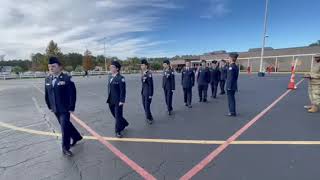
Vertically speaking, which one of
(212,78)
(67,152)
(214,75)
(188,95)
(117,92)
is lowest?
(67,152)

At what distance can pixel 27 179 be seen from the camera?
12.6 feet

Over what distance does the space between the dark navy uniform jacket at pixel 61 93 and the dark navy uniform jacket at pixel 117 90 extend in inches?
43.4

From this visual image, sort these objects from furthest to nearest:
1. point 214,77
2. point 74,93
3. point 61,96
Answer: point 214,77
point 74,93
point 61,96

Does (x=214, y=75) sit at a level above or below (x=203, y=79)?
above

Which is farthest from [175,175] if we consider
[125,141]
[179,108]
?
[179,108]

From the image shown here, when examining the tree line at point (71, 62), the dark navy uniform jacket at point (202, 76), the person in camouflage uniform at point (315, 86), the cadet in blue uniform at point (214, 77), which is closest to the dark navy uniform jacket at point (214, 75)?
the cadet in blue uniform at point (214, 77)

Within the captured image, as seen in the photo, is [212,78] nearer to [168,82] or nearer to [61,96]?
[168,82]

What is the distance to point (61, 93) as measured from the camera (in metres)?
4.78

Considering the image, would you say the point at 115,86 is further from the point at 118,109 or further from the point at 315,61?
the point at 315,61

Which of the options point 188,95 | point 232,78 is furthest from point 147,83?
point 188,95

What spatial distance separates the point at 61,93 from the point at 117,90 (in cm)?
139

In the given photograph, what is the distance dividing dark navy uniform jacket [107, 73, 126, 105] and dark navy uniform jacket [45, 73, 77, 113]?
110 centimetres

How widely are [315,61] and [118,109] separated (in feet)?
21.3

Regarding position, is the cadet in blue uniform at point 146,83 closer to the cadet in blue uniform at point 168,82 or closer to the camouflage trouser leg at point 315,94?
the cadet in blue uniform at point 168,82
